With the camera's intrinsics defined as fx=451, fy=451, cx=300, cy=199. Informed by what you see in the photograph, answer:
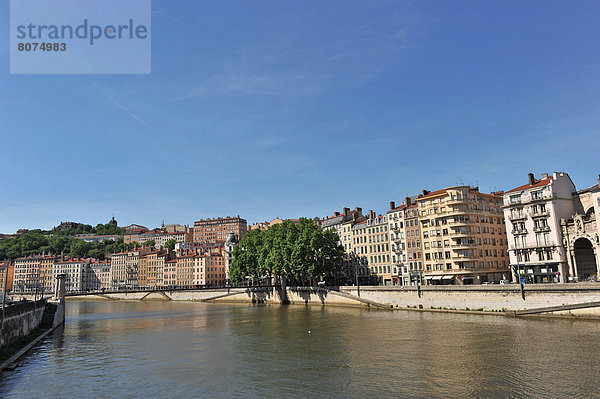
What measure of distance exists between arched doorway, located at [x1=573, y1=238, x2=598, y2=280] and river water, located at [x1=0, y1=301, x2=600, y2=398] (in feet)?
72.0

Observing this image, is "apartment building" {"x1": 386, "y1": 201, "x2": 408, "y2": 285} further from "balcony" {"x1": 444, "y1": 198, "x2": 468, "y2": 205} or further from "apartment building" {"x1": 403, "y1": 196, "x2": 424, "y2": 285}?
"balcony" {"x1": 444, "y1": 198, "x2": 468, "y2": 205}

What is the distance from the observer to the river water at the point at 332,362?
2762 centimetres

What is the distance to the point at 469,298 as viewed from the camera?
63.6 meters

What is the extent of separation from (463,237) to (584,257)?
65.1 feet

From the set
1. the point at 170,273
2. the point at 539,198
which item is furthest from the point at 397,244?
the point at 170,273

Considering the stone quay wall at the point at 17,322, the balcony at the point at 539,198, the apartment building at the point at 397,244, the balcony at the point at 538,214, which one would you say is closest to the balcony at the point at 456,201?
the balcony at the point at 539,198

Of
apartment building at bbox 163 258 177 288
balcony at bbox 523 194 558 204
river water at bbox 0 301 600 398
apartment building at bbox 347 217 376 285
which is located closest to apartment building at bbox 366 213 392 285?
apartment building at bbox 347 217 376 285

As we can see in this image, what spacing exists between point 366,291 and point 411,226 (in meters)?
20.1

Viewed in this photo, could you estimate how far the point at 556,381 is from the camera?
27.6 m

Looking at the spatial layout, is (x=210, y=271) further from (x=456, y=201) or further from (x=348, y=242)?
(x=456, y=201)

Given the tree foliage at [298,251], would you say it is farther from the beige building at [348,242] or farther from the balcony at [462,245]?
the balcony at [462,245]

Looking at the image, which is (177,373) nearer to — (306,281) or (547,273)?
(547,273)

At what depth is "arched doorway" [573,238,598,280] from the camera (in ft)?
222

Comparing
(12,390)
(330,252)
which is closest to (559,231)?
(330,252)
